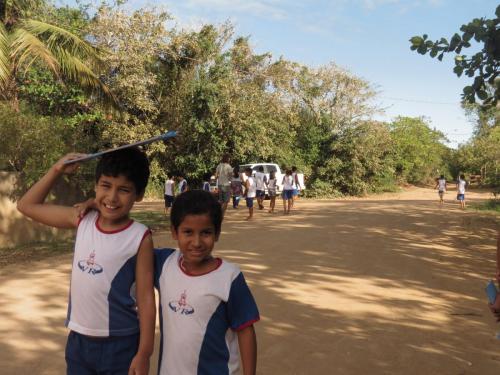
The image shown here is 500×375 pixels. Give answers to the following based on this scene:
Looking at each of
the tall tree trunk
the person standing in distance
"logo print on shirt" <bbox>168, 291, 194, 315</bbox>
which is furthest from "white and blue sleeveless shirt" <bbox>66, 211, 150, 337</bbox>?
the tall tree trunk

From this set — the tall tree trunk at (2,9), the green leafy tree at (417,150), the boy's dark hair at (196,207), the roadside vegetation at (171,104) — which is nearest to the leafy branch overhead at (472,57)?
the roadside vegetation at (171,104)

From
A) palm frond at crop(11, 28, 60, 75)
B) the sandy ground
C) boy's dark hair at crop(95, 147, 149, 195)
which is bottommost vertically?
the sandy ground

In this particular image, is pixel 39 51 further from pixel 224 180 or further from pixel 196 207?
pixel 196 207

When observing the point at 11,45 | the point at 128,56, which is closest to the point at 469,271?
the point at 11,45

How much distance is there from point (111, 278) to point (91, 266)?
105 millimetres

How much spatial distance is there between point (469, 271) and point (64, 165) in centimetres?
708

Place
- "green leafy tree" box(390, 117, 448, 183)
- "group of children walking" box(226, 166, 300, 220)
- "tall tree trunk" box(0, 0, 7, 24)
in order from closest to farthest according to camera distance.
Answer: "tall tree trunk" box(0, 0, 7, 24) < "group of children walking" box(226, 166, 300, 220) < "green leafy tree" box(390, 117, 448, 183)

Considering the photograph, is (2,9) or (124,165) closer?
(124,165)

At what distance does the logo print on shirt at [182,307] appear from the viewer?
201 cm

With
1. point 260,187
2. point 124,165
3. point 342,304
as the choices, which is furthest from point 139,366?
point 260,187

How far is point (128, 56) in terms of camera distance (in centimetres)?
1991

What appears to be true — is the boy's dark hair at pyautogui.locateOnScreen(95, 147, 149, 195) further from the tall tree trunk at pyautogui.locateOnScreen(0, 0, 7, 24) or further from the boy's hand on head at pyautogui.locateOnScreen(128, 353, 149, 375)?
the tall tree trunk at pyautogui.locateOnScreen(0, 0, 7, 24)

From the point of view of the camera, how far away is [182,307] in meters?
2.02

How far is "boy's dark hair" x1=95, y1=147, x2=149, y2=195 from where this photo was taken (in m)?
2.15
